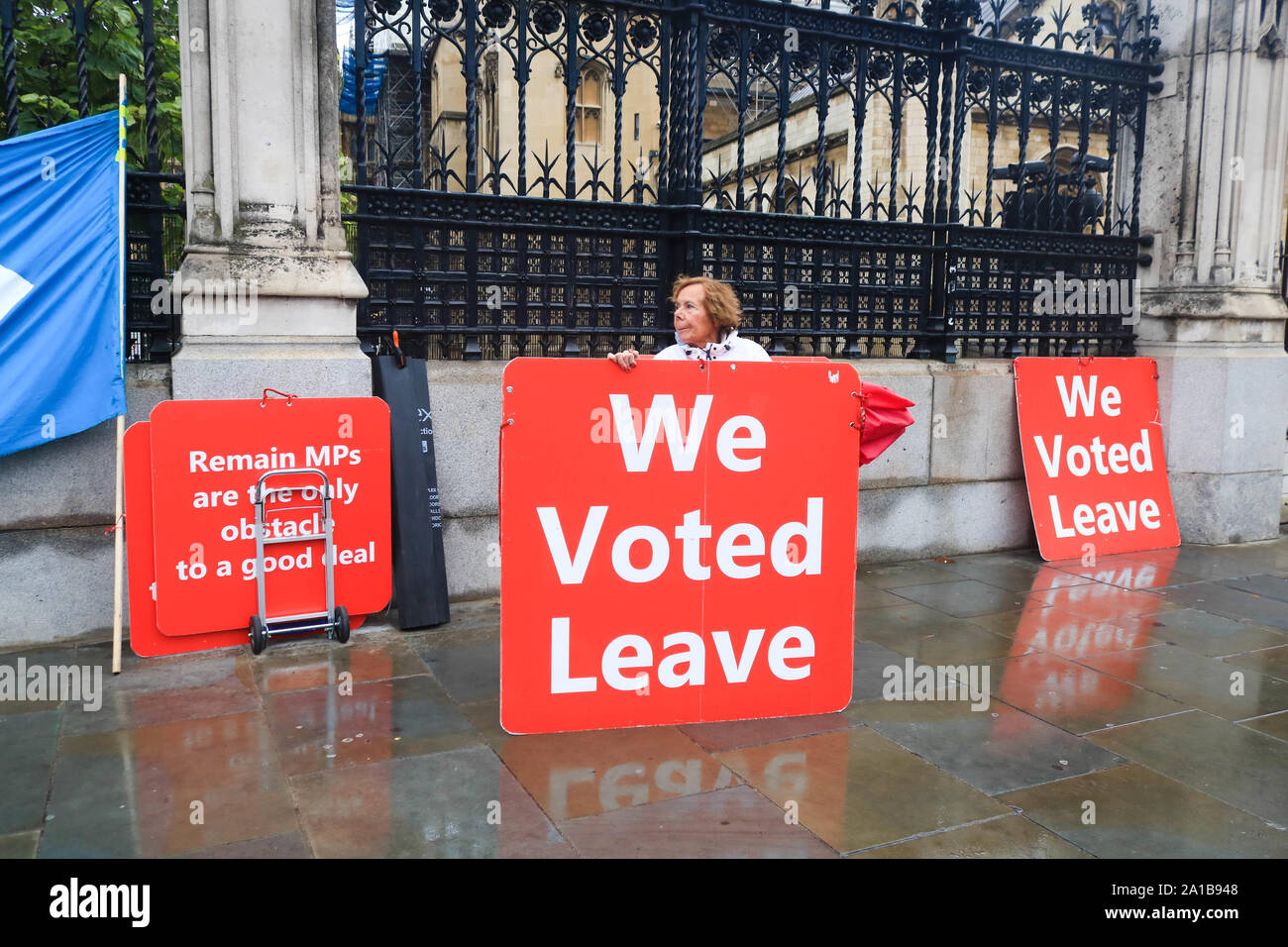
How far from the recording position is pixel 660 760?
4.15 meters

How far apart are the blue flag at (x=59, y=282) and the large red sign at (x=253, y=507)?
1.30 ft

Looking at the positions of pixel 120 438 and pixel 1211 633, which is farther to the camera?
pixel 1211 633

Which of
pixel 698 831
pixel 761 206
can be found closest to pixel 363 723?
pixel 698 831

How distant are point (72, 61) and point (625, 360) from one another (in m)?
6.44

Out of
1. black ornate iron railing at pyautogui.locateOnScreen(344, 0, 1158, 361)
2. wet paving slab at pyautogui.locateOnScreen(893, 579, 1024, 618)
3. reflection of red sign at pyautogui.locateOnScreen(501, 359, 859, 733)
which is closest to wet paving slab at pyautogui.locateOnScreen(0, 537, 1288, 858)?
reflection of red sign at pyautogui.locateOnScreen(501, 359, 859, 733)

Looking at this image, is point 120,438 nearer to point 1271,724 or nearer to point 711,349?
point 711,349

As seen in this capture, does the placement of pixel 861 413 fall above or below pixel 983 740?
above

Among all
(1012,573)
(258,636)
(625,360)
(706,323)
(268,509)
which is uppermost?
(706,323)

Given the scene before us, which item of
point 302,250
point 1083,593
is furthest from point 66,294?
point 1083,593

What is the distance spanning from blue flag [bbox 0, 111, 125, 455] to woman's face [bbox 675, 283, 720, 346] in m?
2.87

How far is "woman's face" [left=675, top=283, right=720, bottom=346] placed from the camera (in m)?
4.84

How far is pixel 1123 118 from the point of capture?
353 inches

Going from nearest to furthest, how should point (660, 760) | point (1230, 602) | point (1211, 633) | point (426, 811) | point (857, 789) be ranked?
point (426, 811), point (857, 789), point (660, 760), point (1211, 633), point (1230, 602)
